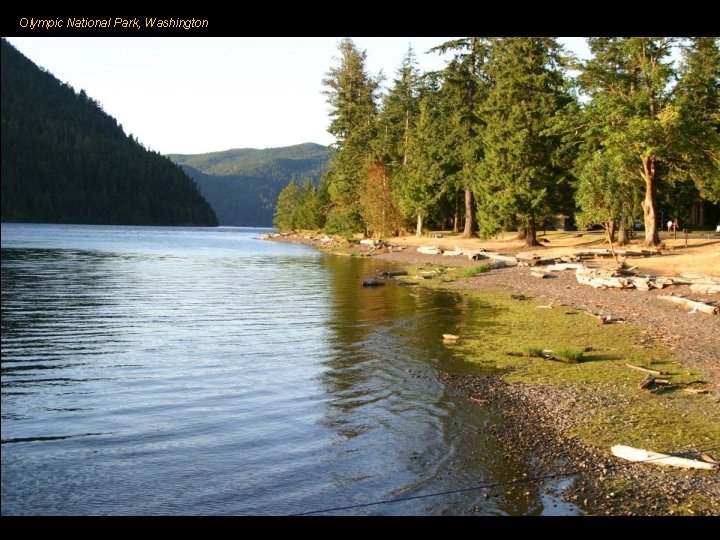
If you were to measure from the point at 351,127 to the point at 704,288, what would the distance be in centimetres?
6809

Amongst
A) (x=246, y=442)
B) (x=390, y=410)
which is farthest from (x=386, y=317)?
(x=246, y=442)

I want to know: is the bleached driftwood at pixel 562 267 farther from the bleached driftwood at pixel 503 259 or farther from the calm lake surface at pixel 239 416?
the calm lake surface at pixel 239 416

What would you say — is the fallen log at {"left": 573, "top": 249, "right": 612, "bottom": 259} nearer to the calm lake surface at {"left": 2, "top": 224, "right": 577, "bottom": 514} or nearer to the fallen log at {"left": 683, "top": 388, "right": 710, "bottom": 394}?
the calm lake surface at {"left": 2, "top": 224, "right": 577, "bottom": 514}

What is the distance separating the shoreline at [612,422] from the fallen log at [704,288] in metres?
2.86

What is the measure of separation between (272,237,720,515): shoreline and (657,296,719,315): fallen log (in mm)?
406

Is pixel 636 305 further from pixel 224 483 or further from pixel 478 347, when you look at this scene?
pixel 224 483

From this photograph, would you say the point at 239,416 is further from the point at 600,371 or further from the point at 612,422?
the point at 600,371

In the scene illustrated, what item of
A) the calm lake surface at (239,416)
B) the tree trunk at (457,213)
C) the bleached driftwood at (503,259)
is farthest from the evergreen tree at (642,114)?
the tree trunk at (457,213)

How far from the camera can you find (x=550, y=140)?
52.7 meters

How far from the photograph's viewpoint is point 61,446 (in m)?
10.7

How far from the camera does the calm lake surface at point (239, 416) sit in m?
8.89
